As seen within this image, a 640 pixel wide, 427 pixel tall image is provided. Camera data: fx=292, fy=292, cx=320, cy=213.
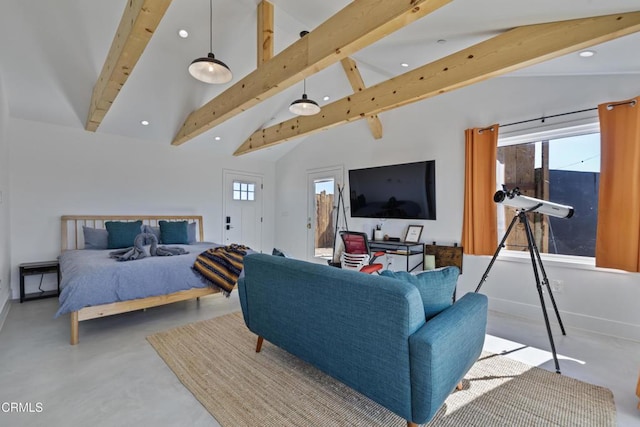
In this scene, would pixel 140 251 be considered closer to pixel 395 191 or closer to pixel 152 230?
pixel 152 230

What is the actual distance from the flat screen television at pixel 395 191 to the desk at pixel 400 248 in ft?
1.51

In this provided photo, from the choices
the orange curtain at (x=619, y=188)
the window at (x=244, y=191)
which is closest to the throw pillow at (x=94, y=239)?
the window at (x=244, y=191)

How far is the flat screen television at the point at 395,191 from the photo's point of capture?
14.1 feet

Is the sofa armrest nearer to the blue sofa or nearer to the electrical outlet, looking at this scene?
the blue sofa

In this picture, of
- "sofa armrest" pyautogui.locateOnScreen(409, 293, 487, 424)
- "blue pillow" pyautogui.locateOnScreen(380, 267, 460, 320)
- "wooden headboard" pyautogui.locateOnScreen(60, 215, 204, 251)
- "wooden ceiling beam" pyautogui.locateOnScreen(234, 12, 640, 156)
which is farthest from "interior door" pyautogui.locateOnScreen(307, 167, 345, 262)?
"sofa armrest" pyautogui.locateOnScreen(409, 293, 487, 424)

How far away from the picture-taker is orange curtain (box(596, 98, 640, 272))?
108 inches

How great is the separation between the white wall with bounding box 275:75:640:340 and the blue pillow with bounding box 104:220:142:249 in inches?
140

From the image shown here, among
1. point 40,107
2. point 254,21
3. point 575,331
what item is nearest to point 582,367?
point 575,331

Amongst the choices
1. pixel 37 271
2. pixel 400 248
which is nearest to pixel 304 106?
pixel 400 248

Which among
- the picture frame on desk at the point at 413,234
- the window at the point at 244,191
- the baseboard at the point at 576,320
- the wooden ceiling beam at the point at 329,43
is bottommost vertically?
the baseboard at the point at 576,320

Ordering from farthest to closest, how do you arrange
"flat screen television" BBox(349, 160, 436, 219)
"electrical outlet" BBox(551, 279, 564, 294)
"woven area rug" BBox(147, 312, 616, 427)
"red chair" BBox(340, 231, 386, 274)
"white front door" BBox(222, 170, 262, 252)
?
1. "white front door" BBox(222, 170, 262, 252)
2. "flat screen television" BBox(349, 160, 436, 219)
3. "red chair" BBox(340, 231, 386, 274)
4. "electrical outlet" BBox(551, 279, 564, 294)
5. "woven area rug" BBox(147, 312, 616, 427)

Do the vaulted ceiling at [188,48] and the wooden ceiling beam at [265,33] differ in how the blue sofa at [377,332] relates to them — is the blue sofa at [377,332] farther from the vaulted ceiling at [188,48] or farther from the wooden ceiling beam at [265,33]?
the wooden ceiling beam at [265,33]

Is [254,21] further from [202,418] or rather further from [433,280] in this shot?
[202,418]

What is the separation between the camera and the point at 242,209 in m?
6.61
